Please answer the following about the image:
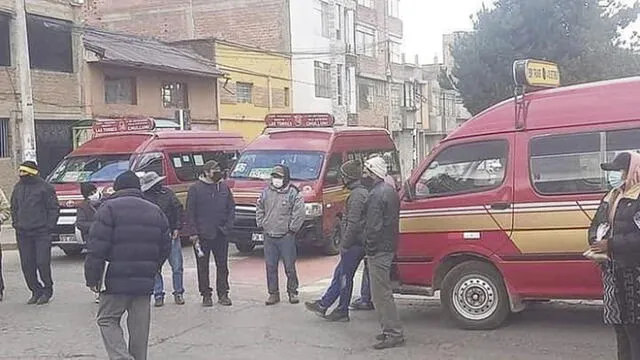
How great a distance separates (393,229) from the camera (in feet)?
26.1

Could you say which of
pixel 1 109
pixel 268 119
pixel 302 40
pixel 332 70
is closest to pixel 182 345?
pixel 268 119

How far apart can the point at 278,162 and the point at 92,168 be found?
354cm

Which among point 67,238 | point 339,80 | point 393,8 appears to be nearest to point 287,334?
point 67,238

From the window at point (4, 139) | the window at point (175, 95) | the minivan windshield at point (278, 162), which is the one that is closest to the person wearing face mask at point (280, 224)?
the minivan windshield at point (278, 162)

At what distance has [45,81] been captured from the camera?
2448cm

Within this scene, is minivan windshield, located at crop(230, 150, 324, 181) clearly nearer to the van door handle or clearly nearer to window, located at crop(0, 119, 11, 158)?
the van door handle

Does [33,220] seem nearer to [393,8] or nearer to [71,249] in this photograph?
[71,249]

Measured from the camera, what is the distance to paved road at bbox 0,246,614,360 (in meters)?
7.74

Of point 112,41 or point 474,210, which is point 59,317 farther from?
point 112,41

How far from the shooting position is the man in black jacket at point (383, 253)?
25.9ft

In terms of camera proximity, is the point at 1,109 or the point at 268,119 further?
the point at 1,109

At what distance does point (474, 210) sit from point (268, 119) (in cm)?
969

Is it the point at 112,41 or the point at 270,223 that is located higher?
the point at 112,41

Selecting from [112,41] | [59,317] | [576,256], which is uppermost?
[112,41]
